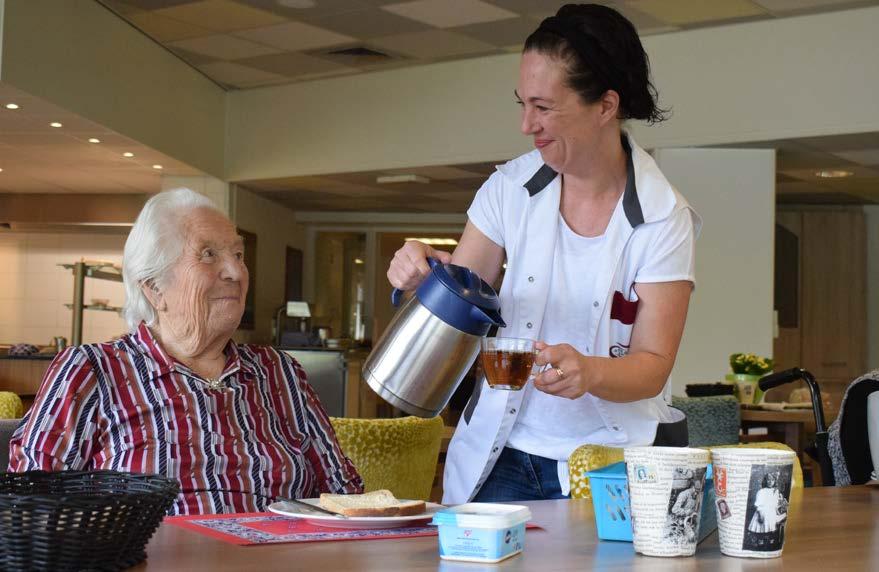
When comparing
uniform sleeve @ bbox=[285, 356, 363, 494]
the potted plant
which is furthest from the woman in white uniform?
the potted plant

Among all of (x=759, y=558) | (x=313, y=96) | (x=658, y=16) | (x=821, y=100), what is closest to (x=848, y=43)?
(x=821, y=100)

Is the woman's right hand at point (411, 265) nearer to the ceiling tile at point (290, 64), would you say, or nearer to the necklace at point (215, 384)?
the necklace at point (215, 384)

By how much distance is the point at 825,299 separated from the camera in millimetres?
9664

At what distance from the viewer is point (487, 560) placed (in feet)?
3.85

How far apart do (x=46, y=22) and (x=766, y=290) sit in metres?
4.78

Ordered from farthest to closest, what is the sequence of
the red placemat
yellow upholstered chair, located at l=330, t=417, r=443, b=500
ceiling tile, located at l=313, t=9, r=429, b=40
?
ceiling tile, located at l=313, t=9, r=429, b=40
yellow upholstered chair, located at l=330, t=417, r=443, b=500
the red placemat

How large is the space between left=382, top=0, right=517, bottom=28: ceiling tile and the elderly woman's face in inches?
178

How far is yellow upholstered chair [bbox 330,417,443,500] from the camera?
279 centimetres

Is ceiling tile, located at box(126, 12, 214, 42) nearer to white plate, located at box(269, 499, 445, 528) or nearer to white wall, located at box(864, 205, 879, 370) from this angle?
white plate, located at box(269, 499, 445, 528)

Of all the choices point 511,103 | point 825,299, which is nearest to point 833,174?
point 825,299

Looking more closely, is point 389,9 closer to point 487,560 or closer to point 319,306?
point 319,306

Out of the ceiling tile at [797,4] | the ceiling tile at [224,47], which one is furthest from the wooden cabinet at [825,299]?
Answer: the ceiling tile at [224,47]

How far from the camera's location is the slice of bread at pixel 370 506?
142cm

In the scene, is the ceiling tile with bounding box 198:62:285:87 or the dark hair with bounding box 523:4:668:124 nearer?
the dark hair with bounding box 523:4:668:124
